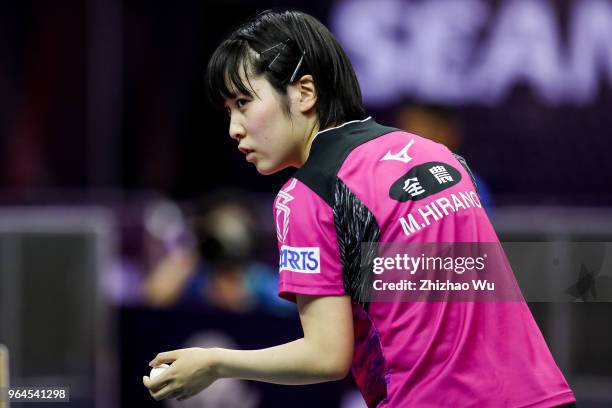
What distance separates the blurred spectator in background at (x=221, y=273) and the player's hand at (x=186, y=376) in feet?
11.3

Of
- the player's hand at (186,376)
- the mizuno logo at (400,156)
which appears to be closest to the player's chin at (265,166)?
the mizuno logo at (400,156)

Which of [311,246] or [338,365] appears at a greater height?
[311,246]

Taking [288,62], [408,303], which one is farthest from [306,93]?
[408,303]

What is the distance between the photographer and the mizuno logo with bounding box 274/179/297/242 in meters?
2.51

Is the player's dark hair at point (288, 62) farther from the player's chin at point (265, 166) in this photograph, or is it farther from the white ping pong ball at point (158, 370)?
the white ping pong ball at point (158, 370)

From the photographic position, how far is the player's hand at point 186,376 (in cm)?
254

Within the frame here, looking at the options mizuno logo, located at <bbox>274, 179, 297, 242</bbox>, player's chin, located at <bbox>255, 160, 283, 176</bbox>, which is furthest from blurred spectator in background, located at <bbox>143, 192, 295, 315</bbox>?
mizuno logo, located at <bbox>274, 179, 297, 242</bbox>

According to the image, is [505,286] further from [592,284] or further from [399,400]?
[592,284]

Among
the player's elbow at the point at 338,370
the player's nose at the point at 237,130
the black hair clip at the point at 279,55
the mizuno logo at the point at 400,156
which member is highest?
the black hair clip at the point at 279,55

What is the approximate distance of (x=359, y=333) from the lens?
2.56 metres

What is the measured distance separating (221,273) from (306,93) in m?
3.71

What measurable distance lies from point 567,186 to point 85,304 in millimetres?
4149

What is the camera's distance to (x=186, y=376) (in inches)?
99.7

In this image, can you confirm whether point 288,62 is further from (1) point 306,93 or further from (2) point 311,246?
(2) point 311,246
